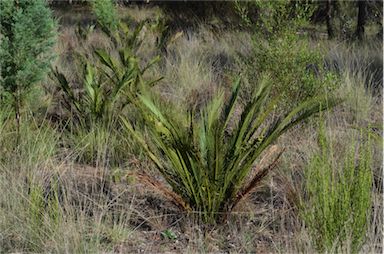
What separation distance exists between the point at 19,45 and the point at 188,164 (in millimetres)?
2272

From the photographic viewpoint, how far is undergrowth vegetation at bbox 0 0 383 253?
8.88 ft

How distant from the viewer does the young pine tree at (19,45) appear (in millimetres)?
4559

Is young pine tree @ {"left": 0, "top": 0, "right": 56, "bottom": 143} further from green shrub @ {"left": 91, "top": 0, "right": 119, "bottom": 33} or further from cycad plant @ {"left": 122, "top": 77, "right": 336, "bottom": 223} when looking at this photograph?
green shrub @ {"left": 91, "top": 0, "right": 119, "bottom": 33}

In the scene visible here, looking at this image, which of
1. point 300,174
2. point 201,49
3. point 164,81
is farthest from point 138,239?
point 201,49

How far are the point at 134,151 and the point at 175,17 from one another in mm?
11229

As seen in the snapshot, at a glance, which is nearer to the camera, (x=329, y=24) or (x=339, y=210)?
(x=339, y=210)

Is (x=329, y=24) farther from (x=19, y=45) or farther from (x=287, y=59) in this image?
(x=19, y=45)

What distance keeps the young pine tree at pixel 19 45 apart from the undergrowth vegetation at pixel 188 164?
1 centimetres

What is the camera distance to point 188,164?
3.04 meters

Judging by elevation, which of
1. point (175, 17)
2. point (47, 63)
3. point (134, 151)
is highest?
point (47, 63)

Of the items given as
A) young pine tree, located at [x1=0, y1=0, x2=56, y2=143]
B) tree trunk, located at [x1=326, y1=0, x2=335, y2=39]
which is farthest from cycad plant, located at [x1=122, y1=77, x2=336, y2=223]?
tree trunk, located at [x1=326, y1=0, x2=335, y2=39]

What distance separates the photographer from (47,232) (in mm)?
2795

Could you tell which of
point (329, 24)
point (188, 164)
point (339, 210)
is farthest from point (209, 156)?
point (329, 24)

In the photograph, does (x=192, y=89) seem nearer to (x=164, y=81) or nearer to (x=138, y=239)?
(x=164, y=81)
